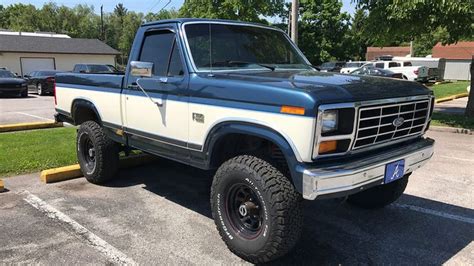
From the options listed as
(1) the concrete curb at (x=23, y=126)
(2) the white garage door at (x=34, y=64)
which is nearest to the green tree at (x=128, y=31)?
(2) the white garage door at (x=34, y=64)

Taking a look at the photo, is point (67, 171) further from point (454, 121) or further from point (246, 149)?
point (454, 121)

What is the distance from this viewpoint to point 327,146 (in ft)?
11.5

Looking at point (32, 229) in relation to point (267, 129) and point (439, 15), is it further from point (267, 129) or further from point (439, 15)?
point (439, 15)

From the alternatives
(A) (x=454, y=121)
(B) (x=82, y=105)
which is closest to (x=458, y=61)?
(A) (x=454, y=121)

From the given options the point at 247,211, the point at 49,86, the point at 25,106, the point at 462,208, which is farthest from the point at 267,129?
the point at 49,86

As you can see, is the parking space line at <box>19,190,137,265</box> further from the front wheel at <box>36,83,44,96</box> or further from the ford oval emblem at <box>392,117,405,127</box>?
the front wheel at <box>36,83,44,96</box>

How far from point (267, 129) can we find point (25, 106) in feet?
54.9

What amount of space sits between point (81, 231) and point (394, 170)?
3.16 m

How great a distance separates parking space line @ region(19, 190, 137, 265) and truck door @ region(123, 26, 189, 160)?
111cm

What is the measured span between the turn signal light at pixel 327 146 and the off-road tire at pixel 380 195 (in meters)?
1.76

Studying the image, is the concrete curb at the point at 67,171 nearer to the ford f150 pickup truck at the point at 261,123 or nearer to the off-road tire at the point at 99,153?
the off-road tire at the point at 99,153

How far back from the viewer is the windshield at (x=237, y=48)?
464 centimetres

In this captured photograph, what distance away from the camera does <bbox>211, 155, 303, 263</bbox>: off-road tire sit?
3.59 meters

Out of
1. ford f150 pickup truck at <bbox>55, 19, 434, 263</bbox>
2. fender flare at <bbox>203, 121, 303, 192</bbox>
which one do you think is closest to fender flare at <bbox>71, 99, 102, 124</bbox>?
ford f150 pickup truck at <bbox>55, 19, 434, 263</bbox>
